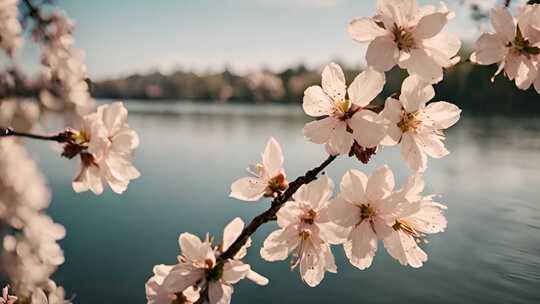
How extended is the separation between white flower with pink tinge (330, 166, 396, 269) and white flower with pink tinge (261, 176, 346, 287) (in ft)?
0.06

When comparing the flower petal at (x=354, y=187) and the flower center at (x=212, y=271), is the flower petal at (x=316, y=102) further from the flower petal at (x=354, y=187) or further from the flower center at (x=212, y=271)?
the flower center at (x=212, y=271)

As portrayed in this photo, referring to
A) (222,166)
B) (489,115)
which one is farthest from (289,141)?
(489,115)

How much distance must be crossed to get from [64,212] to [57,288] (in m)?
9.57

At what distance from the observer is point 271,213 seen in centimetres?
66

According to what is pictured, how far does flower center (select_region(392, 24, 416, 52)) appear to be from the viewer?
0.62 metres

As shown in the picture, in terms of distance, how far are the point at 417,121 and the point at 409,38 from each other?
4.4 inches

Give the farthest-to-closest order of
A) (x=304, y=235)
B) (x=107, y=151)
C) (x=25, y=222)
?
(x=25, y=222) → (x=107, y=151) → (x=304, y=235)

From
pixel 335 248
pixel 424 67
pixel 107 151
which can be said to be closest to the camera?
pixel 424 67

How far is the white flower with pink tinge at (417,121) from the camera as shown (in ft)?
2.09

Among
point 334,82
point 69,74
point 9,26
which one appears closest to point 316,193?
point 334,82

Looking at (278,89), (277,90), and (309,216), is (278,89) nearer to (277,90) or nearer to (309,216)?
(277,90)

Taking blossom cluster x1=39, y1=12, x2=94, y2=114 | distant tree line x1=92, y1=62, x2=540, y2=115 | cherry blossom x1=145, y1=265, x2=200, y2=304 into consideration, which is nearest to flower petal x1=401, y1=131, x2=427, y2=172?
cherry blossom x1=145, y1=265, x2=200, y2=304

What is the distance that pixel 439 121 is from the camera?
0.71 metres

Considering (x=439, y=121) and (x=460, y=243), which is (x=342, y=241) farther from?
(x=460, y=243)
